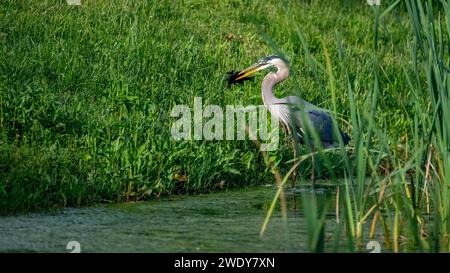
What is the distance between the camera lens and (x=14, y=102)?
26.3ft

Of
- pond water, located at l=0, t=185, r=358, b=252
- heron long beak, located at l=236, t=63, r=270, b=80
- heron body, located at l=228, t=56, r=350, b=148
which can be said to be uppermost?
heron long beak, located at l=236, t=63, r=270, b=80

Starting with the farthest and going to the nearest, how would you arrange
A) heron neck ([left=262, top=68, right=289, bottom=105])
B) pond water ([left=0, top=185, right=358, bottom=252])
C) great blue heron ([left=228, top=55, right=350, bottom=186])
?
heron neck ([left=262, top=68, right=289, bottom=105]) → great blue heron ([left=228, top=55, right=350, bottom=186]) → pond water ([left=0, top=185, right=358, bottom=252])

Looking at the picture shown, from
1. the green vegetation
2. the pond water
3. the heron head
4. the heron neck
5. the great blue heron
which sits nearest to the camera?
the green vegetation

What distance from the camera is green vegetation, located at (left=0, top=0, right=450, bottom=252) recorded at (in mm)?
5711

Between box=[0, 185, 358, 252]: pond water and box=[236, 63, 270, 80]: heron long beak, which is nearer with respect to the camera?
box=[0, 185, 358, 252]: pond water

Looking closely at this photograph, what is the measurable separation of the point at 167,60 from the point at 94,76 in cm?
100

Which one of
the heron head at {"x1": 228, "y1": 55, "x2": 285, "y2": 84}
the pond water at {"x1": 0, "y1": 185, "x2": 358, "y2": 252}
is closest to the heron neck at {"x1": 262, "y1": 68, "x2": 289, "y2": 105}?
the heron head at {"x1": 228, "y1": 55, "x2": 285, "y2": 84}

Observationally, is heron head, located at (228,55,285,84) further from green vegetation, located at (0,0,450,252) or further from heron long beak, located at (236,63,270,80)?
green vegetation, located at (0,0,450,252)

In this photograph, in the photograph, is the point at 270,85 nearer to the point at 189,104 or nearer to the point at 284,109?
the point at 284,109

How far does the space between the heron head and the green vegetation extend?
14 cm

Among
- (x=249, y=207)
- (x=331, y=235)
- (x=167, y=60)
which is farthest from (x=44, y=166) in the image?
(x=167, y=60)

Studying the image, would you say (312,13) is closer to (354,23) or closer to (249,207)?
Answer: (354,23)

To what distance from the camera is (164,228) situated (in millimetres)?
6637

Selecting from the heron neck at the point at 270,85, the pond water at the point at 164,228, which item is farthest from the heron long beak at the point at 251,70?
the pond water at the point at 164,228
